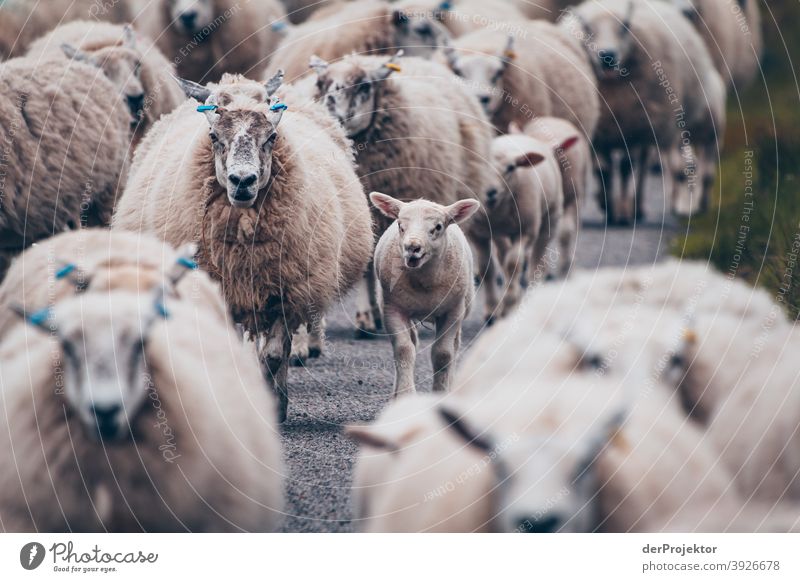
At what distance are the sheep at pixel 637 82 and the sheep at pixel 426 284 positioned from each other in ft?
22.9

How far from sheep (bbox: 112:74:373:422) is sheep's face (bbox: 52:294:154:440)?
2.15 metres

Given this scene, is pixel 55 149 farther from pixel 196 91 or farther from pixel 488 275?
pixel 488 275

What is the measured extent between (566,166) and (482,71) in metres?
1.10

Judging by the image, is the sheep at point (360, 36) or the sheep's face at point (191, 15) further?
the sheep's face at point (191, 15)

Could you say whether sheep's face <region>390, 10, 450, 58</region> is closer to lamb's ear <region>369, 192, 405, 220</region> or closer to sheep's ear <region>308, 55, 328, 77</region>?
sheep's ear <region>308, 55, 328, 77</region>

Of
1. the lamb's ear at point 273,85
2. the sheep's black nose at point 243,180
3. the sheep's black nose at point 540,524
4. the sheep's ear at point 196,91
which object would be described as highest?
the sheep's ear at point 196,91

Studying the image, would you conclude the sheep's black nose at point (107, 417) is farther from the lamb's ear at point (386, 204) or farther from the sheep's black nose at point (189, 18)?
the sheep's black nose at point (189, 18)

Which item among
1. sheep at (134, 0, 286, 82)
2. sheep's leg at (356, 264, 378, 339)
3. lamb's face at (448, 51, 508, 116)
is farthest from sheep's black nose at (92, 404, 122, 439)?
sheep at (134, 0, 286, 82)

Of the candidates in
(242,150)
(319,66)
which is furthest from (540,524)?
(319,66)

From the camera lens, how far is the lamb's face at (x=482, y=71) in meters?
10.9

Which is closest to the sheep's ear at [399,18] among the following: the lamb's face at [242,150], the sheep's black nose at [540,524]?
the lamb's face at [242,150]
